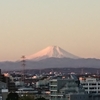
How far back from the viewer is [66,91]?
Result: 54938 millimetres

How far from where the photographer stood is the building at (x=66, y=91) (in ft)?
175

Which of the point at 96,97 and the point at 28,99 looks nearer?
the point at 28,99

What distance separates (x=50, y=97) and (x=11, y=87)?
2478 centimetres

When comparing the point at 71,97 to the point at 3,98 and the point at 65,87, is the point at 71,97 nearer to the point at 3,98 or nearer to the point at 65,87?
the point at 65,87

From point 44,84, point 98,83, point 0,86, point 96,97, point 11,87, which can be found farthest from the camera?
point 44,84

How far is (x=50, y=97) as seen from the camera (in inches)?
2269

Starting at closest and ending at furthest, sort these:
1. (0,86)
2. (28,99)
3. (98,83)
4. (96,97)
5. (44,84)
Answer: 1. (28,99)
2. (96,97)
3. (0,86)
4. (98,83)
5. (44,84)

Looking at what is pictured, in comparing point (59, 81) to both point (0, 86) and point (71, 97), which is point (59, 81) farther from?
point (0, 86)

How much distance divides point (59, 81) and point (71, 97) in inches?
176

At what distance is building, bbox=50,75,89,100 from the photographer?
53.5 m

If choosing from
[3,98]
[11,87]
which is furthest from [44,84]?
Result: [3,98]

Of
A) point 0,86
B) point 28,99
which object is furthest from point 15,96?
point 0,86

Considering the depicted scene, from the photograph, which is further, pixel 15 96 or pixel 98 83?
pixel 98 83

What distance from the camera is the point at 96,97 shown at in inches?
2199
